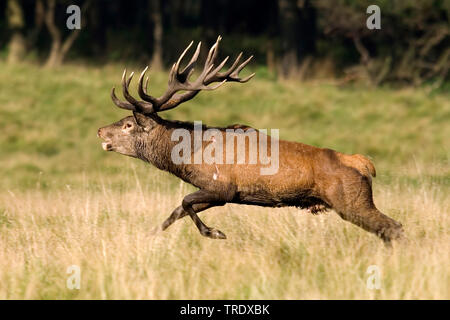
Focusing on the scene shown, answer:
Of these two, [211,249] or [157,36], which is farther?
[157,36]

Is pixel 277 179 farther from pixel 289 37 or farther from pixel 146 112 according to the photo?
pixel 289 37

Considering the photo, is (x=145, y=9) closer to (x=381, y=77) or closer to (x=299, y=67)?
(x=299, y=67)

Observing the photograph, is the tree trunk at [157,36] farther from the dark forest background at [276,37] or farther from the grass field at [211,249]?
the grass field at [211,249]

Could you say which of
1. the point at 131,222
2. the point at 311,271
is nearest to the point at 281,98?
the point at 131,222

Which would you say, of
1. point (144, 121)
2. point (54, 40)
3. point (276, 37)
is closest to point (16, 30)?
point (54, 40)

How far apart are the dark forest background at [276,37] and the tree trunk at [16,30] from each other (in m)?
0.03

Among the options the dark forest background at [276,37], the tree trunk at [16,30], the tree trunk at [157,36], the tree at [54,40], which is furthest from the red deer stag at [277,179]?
the tree trunk at [157,36]

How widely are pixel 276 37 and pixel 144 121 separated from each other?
2348cm

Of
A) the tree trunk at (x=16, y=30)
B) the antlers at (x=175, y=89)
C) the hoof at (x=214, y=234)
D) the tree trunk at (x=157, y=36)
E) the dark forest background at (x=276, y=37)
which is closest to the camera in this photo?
the hoof at (x=214, y=234)

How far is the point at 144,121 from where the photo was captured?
8.79 meters

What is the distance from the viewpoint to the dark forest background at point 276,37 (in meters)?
24.5

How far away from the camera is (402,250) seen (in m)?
7.82

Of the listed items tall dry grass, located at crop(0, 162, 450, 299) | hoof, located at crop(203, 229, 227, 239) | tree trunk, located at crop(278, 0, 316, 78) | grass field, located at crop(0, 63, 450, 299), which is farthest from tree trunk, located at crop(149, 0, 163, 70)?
hoof, located at crop(203, 229, 227, 239)

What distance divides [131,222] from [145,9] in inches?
1101
